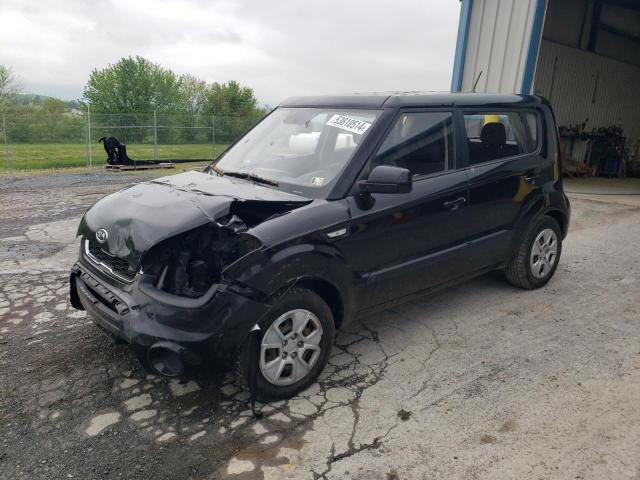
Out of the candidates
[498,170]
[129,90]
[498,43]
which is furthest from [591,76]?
[129,90]

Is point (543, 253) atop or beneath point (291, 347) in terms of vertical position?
atop

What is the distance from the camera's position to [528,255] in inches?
179

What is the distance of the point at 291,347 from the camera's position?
295cm

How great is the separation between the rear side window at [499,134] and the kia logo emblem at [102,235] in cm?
276

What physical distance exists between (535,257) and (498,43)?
6157 millimetres

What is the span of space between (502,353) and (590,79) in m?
16.2

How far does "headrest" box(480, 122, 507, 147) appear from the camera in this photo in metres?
4.14

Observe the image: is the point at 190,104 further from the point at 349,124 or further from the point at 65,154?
the point at 349,124

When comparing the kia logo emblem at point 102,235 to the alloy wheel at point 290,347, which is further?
the kia logo emblem at point 102,235

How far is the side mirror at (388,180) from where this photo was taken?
10.1 feet

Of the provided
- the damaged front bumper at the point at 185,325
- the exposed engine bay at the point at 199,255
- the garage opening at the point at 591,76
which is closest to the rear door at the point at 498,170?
the exposed engine bay at the point at 199,255

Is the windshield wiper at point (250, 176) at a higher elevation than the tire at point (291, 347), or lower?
higher

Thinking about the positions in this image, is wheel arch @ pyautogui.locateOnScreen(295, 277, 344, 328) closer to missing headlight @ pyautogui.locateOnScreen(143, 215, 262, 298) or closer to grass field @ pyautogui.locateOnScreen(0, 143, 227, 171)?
missing headlight @ pyautogui.locateOnScreen(143, 215, 262, 298)

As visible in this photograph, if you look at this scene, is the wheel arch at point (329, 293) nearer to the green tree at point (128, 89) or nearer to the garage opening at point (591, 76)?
the garage opening at point (591, 76)
